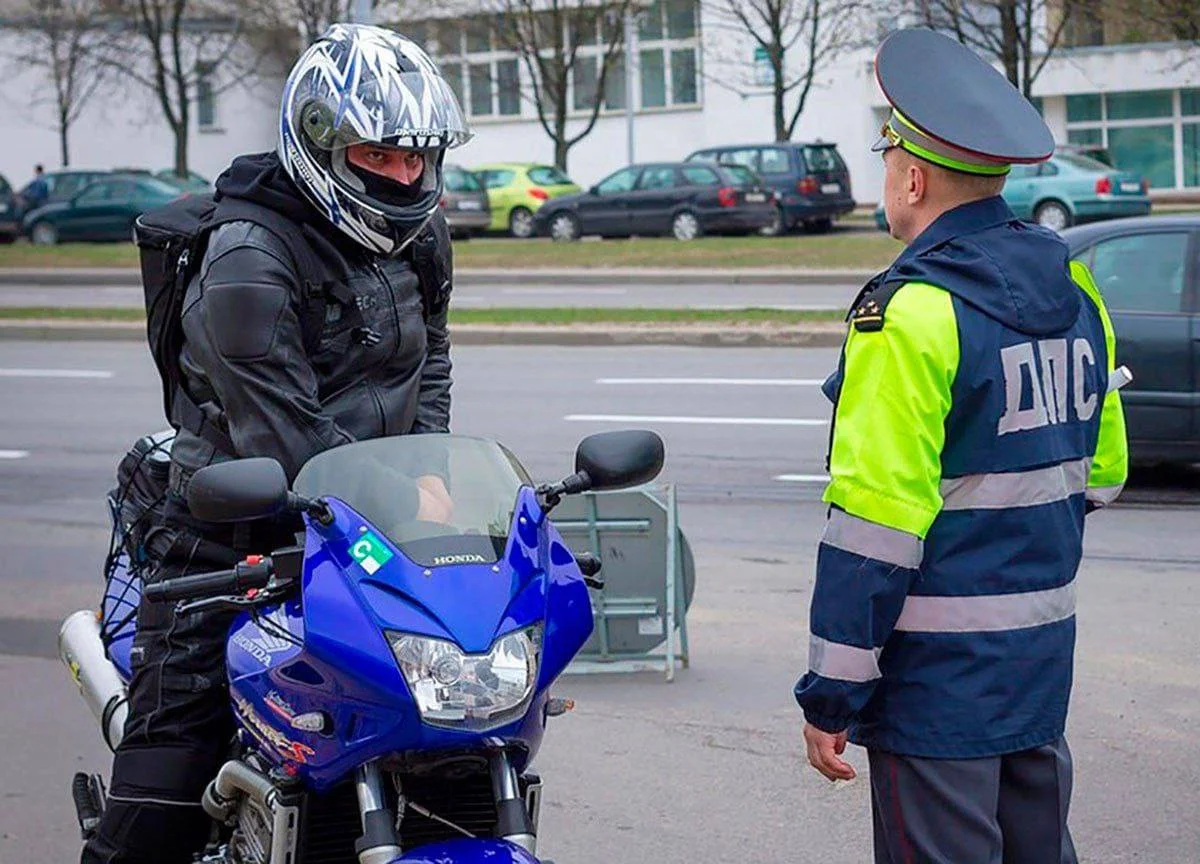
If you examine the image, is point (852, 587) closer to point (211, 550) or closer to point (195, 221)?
point (211, 550)

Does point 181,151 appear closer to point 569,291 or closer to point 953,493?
point 569,291

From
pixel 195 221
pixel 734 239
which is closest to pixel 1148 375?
pixel 195 221

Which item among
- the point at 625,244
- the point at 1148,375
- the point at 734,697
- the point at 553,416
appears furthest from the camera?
the point at 625,244

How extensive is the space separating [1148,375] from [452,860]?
8.28 meters

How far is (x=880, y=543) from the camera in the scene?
3.17m

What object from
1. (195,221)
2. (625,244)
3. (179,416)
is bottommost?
(625,244)

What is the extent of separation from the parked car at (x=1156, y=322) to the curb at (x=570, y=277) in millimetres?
13078

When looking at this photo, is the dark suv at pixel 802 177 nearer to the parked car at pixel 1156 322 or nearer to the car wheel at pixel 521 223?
the car wheel at pixel 521 223

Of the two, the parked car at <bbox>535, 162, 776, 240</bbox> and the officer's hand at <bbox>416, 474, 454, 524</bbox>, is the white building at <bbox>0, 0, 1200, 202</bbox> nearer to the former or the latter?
the parked car at <bbox>535, 162, 776, 240</bbox>

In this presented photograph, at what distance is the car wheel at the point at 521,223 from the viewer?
38.1m

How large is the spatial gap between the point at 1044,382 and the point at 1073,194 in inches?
1128

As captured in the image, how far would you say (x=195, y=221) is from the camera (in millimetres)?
4043

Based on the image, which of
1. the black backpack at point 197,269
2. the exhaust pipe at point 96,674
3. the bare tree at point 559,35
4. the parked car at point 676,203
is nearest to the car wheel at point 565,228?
the parked car at point 676,203

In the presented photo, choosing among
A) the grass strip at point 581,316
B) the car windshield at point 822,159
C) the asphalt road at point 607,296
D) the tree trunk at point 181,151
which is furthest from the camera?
the tree trunk at point 181,151
